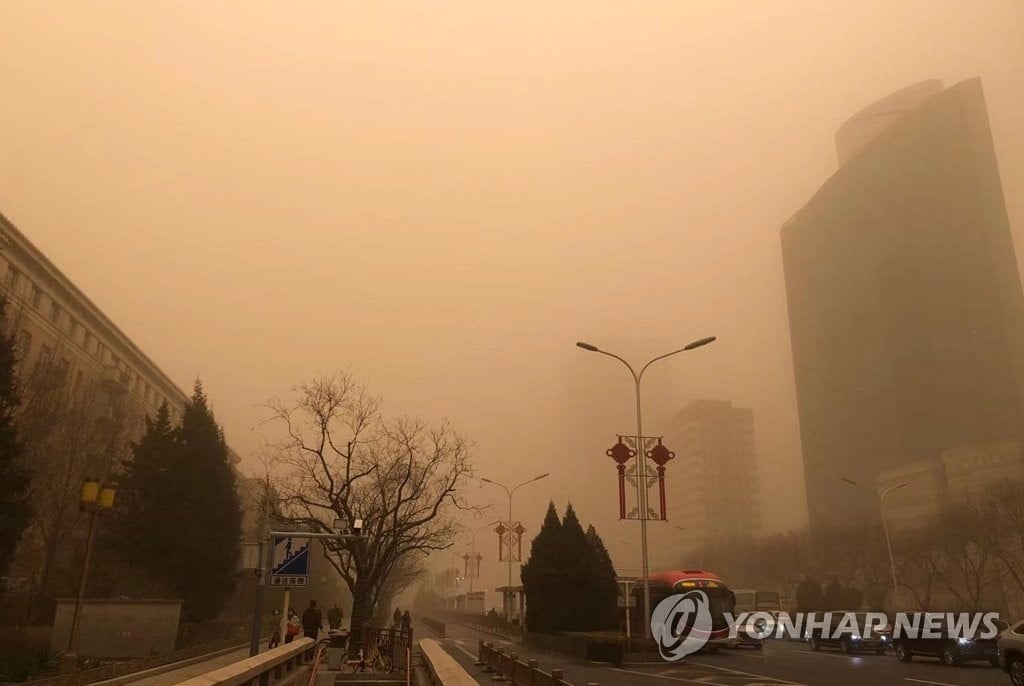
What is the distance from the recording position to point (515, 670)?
1562cm

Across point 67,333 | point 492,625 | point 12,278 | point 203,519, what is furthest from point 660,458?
point 67,333

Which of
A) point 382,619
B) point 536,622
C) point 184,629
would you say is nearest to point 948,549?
point 536,622

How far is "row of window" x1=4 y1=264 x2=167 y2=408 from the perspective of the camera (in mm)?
47562

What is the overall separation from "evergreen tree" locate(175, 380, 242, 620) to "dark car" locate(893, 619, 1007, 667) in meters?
36.3

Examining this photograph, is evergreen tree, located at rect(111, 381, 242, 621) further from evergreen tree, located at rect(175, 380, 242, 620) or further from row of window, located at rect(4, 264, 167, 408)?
row of window, located at rect(4, 264, 167, 408)

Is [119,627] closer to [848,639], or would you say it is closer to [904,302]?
[848,639]

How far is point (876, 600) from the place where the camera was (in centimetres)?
6825

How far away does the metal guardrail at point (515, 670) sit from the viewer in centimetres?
1135

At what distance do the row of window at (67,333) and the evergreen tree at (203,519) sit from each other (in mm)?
9151

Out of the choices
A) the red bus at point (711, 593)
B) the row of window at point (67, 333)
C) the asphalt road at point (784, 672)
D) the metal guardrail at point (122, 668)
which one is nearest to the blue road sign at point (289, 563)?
the metal guardrail at point (122, 668)

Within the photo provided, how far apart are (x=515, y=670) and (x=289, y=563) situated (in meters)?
5.76

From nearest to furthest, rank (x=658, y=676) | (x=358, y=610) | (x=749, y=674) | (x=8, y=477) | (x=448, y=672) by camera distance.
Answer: (x=448, y=672), (x=749, y=674), (x=658, y=676), (x=8, y=477), (x=358, y=610)

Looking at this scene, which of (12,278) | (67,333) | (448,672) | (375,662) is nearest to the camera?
(448,672)

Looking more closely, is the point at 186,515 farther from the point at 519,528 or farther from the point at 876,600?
the point at 876,600
